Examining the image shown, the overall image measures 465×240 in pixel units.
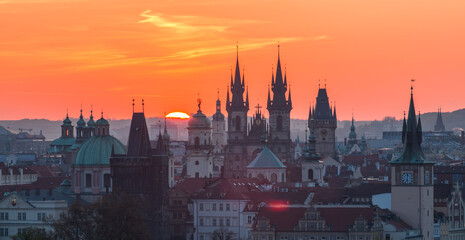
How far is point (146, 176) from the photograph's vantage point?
13050 cm

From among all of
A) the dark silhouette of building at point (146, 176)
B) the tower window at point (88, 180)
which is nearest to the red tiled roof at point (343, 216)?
the dark silhouette of building at point (146, 176)

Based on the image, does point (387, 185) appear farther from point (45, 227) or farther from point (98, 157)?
point (45, 227)

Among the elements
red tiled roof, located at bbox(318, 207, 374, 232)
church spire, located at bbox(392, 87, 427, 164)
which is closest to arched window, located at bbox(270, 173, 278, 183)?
church spire, located at bbox(392, 87, 427, 164)

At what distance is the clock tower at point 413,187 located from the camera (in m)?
123

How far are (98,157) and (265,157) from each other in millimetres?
50851

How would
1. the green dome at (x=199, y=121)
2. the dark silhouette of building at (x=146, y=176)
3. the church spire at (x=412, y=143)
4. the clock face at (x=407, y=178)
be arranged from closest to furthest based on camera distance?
the clock face at (x=407, y=178) → the church spire at (x=412, y=143) → the dark silhouette of building at (x=146, y=176) → the green dome at (x=199, y=121)

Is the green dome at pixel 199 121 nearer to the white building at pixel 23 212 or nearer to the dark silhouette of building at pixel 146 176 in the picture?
the dark silhouette of building at pixel 146 176

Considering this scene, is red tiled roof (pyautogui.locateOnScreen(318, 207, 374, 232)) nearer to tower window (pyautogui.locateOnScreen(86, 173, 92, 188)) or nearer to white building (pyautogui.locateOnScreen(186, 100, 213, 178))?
tower window (pyautogui.locateOnScreen(86, 173, 92, 188))

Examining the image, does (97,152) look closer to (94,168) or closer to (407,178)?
(94,168)

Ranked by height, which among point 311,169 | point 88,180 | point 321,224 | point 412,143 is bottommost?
point 321,224

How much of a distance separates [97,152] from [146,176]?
10.5 meters

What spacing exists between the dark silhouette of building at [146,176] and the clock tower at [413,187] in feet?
63.0

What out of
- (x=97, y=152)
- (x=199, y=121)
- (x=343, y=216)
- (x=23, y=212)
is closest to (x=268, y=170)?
(x=199, y=121)

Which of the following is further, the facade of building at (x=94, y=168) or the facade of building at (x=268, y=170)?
the facade of building at (x=268, y=170)
